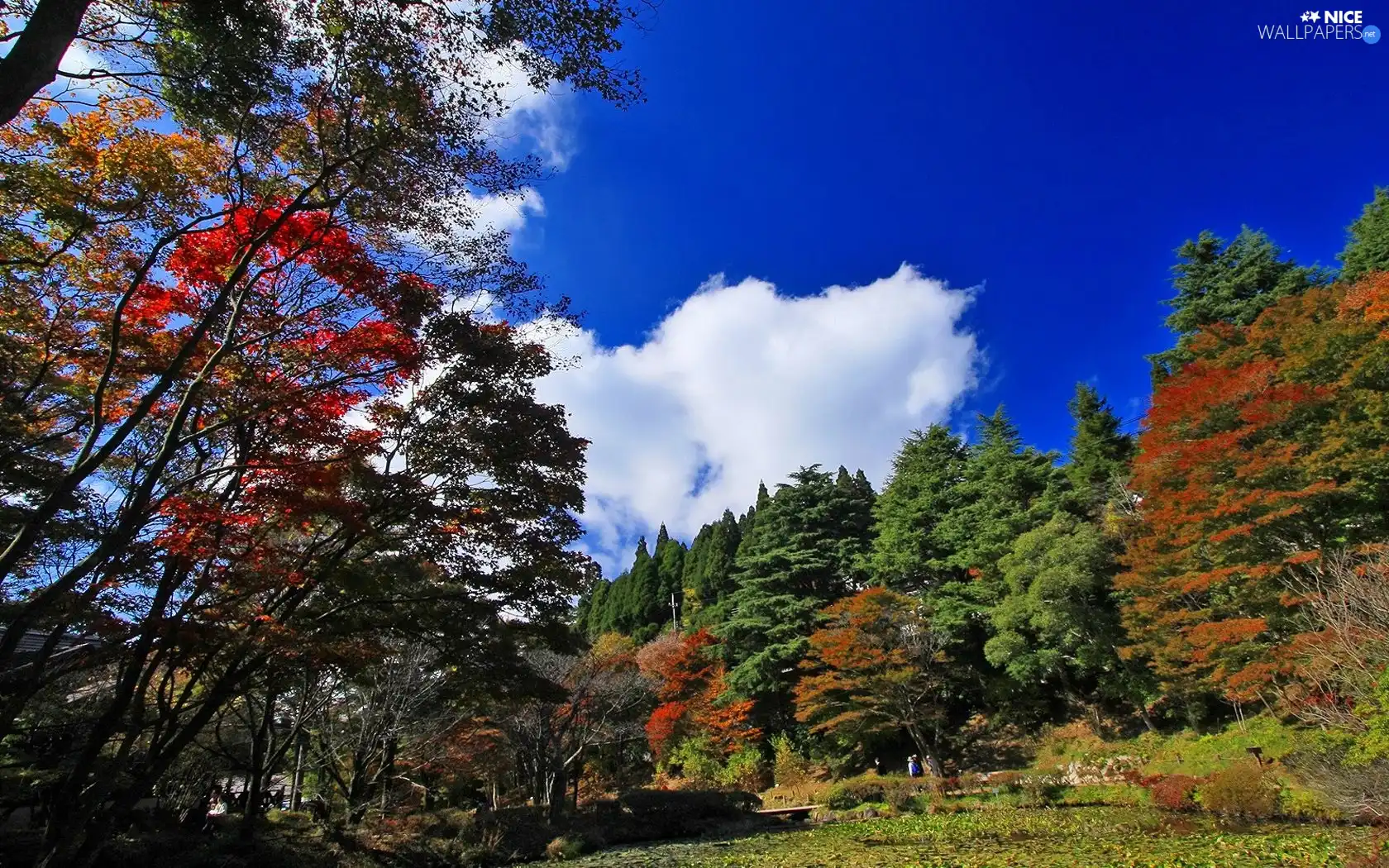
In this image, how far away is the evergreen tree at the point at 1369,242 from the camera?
1839 centimetres

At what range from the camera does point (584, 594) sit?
10094 millimetres

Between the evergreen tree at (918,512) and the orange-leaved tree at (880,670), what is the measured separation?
185 inches

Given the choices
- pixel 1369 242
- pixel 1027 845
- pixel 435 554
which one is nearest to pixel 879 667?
pixel 1027 845

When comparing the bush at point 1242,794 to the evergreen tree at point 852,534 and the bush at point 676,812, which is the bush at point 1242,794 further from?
the evergreen tree at point 852,534

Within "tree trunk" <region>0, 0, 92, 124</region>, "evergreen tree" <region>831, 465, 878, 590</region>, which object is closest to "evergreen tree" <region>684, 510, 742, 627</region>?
"evergreen tree" <region>831, 465, 878, 590</region>

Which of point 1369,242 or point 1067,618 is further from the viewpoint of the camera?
point 1369,242

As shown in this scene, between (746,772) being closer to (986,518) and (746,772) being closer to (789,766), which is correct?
(789,766)

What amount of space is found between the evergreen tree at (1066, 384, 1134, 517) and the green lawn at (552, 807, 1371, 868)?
1116 cm

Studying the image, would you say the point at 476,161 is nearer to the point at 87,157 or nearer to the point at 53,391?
the point at 87,157

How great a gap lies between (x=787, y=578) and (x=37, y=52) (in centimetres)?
2676

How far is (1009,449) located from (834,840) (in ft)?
58.9

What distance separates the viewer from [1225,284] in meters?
21.6

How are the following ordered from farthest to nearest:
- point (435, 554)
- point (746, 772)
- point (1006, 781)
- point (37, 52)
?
1. point (746, 772)
2. point (1006, 781)
3. point (435, 554)
4. point (37, 52)

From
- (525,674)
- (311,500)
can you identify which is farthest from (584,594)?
(311,500)
